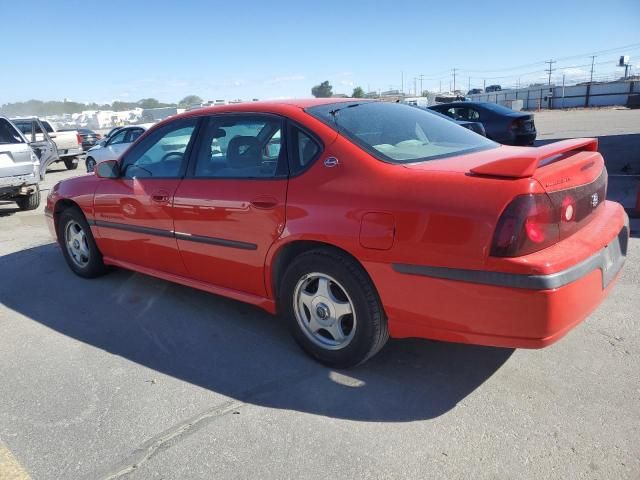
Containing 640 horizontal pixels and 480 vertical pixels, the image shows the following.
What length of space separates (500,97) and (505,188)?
57.2 meters

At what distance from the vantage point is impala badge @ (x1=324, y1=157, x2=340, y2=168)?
2.90 meters

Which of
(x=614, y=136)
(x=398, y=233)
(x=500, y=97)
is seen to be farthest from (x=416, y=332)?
(x=500, y=97)

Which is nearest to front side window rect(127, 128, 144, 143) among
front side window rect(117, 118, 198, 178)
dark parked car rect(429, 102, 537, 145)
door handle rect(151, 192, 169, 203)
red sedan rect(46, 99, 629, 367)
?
dark parked car rect(429, 102, 537, 145)

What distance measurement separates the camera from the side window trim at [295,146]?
9.89 feet

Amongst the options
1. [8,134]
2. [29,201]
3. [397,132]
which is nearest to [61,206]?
[397,132]

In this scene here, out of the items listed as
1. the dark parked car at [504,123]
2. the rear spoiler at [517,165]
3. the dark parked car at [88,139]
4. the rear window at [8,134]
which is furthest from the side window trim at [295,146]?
the dark parked car at [88,139]

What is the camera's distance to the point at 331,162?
293 cm

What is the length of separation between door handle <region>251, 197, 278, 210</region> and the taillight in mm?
1349

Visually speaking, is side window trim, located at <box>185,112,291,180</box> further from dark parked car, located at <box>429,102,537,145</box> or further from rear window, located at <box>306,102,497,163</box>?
dark parked car, located at <box>429,102,537,145</box>

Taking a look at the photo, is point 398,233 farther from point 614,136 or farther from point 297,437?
point 614,136

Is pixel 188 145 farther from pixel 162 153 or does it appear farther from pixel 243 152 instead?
pixel 243 152

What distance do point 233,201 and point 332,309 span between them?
0.97 m

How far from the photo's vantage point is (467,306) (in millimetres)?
2473

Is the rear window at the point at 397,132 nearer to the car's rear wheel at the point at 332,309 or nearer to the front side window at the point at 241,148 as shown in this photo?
the front side window at the point at 241,148
